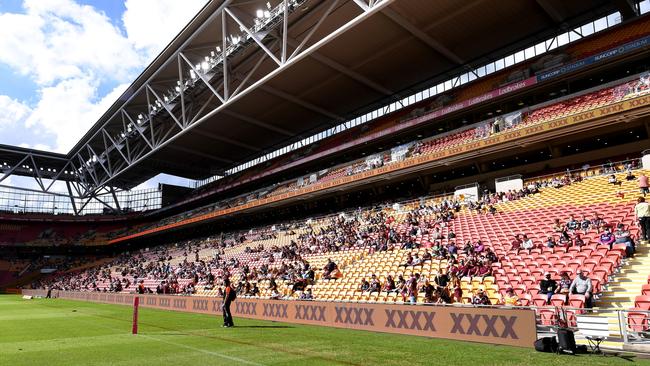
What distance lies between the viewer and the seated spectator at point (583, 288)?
11477mm

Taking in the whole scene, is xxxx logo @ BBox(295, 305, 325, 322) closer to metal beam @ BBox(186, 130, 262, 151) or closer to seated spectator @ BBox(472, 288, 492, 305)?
seated spectator @ BBox(472, 288, 492, 305)

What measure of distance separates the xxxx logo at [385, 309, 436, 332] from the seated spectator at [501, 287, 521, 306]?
2921mm

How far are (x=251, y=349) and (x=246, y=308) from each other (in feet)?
30.4

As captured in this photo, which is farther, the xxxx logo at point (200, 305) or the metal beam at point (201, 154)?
the metal beam at point (201, 154)

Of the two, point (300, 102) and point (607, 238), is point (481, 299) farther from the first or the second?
point (300, 102)

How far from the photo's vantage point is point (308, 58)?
116 feet

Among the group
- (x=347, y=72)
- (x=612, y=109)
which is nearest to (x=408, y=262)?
(x=612, y=109)

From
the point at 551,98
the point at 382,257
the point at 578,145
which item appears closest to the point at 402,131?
the point at 551,98

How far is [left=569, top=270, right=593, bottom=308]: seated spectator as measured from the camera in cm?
1148

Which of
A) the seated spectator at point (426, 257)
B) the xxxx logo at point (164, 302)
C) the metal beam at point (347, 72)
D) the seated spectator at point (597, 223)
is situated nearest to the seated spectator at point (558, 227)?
the seated spectator at point (597, 223)

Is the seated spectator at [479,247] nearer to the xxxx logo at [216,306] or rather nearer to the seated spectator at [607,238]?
the seated spectator at [607,238]

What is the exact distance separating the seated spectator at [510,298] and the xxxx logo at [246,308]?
9792 mm

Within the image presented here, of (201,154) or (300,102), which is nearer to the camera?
(300,102)

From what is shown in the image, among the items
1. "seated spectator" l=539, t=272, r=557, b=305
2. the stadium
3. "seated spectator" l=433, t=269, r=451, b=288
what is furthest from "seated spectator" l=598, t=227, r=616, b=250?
"seated spectator" l=433, t=269, r=451, b=288
